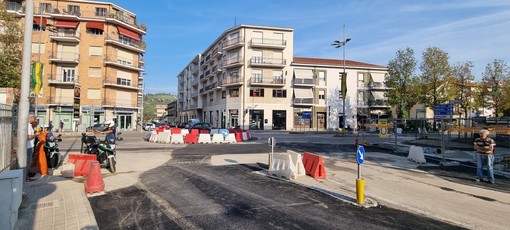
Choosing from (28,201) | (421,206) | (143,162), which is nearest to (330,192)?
(421,206)

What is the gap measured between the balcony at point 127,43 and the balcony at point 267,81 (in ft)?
60.7

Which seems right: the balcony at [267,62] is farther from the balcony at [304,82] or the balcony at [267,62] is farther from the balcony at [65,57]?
the balcony at [65,57]

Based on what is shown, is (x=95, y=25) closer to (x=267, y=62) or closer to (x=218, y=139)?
(x=267, y=62)

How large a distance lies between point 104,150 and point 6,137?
283 centimetres

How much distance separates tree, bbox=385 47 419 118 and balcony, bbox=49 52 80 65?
150 feet

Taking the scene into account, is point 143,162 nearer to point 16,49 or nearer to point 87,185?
point 87,185

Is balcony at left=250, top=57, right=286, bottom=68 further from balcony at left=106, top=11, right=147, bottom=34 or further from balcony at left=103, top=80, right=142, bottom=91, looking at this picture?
balcony at left=103, top=80, right=142, bottom=91

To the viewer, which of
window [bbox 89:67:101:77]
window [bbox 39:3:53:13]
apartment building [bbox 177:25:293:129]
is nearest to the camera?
window [bbox 39:3:53:13]

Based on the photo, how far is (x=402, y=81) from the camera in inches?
1811

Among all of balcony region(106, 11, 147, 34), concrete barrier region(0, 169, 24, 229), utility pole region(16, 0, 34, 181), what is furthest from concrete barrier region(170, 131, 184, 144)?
balcony region(106, 11, 147, 34)

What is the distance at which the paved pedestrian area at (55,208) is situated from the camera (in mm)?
5035

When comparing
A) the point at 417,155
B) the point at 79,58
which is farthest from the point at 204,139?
the point at 79,58

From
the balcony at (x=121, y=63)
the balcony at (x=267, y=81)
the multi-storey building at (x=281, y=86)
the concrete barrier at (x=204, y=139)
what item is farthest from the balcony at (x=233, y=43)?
the concrete barrier at (x=204, y=139)

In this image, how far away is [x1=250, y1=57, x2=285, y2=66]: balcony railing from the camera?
49562mm
